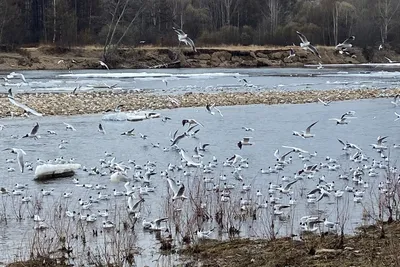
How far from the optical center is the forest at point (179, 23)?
74.0m

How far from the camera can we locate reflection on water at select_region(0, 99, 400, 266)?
10281mm

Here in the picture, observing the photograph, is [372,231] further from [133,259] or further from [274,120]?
[274,120]

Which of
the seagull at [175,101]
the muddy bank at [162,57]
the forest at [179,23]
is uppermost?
the forest at [179,23]

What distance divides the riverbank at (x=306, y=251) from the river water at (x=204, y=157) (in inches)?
20.9

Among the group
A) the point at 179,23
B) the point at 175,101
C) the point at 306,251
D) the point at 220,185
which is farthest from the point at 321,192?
the point at 179,23

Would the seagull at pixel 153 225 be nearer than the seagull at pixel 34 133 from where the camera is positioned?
Yes

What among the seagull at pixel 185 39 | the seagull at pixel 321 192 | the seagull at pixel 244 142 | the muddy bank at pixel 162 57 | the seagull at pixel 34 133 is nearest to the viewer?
the seagull at pixel 321 192

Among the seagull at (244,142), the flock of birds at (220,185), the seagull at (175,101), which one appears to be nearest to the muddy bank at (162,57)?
the seagull at (175,101)

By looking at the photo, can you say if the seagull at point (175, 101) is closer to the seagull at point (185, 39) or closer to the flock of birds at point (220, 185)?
the seagull at point (185, 39)

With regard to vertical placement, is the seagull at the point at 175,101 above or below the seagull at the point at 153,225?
above

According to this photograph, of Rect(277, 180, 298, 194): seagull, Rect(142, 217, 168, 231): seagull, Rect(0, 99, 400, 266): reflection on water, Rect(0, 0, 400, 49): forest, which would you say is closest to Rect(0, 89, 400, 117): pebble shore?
Rect(0, 99, 400, 266): reflection on water

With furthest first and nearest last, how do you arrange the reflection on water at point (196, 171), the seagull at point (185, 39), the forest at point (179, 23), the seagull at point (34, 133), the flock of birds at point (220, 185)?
the forest at point (179, 23)
the seagull at point (185, 39)
the seagull at point (34, 133)
the flock of birds at point (220, 185)
the reflection on water at point (196, 171)

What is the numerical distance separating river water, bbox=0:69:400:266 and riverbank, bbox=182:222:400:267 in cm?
53

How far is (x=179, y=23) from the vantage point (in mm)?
85562
